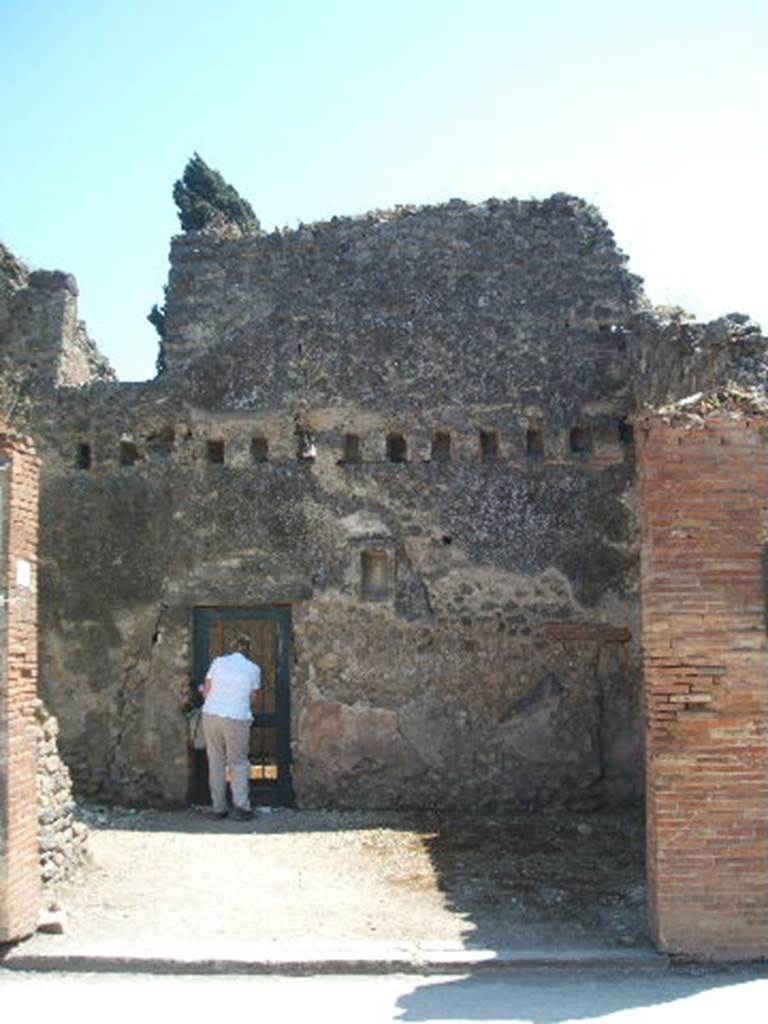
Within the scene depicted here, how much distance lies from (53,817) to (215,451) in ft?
15.7

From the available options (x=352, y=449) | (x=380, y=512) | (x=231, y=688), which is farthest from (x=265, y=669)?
(x=352, y=449)

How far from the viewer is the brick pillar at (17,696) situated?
24.1 feet

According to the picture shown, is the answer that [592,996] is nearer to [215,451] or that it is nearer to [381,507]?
[381,507]

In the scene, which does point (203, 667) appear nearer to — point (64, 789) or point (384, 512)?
point (384, 512)

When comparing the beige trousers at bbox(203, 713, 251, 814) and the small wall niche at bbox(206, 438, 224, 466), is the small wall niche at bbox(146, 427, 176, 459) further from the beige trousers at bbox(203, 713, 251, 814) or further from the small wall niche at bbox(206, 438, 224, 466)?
the beige trousers at bbox(203, 713, 251, 814)

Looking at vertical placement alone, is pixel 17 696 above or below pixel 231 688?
above


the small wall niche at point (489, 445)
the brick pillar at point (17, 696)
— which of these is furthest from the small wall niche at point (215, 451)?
the brick pillar at point (17, 696)

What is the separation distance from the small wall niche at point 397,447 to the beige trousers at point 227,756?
2964 millimetres

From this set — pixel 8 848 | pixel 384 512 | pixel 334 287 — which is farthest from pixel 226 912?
pixel 334 287

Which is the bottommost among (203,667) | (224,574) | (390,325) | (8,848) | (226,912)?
(226,912)

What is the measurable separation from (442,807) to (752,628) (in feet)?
17.8

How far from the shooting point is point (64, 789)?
364 inches

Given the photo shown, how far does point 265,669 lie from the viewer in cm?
1228

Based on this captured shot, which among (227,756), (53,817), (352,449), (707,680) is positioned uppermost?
(352,449)
